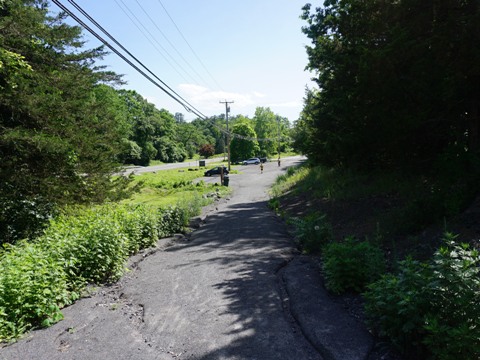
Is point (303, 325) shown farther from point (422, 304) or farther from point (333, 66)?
point (333, 66)

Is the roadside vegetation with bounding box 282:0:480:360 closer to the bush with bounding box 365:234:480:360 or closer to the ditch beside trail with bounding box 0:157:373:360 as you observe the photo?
the bush with bounding box 365:234:480:360

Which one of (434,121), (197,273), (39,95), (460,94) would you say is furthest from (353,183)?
(39,95)

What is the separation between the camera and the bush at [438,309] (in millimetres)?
3014

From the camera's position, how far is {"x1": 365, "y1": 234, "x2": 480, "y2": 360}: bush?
3014mm

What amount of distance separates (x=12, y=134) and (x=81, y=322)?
4994mm

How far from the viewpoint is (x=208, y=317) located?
508cm

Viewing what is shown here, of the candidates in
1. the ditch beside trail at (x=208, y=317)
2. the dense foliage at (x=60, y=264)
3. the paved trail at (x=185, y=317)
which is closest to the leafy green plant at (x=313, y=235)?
the paved trail at (x=185, y=317)

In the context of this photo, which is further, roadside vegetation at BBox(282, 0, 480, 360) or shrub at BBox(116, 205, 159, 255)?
shrub at BBox(116, 205, 159, 255)

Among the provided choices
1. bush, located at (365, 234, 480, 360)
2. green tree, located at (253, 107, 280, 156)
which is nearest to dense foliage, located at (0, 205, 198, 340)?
bush, located at (365, 234, 480, 360)

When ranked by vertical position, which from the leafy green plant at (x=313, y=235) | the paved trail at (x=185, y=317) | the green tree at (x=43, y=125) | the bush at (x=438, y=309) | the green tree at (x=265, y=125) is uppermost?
the green tree at (x=265, y=125)

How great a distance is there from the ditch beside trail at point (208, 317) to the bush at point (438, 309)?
0.55 m

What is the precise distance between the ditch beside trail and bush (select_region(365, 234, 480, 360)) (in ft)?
1.82

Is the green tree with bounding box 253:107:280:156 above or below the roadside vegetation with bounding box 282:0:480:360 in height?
above

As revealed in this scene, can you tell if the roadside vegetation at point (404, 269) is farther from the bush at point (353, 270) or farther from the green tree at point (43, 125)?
the green tree at point (43, 125)
